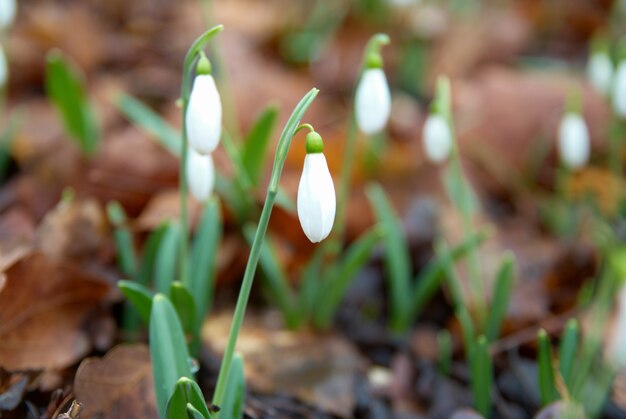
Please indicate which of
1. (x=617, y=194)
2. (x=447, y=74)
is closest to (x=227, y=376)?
(x=617, y=194)

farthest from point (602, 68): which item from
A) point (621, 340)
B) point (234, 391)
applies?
point (234, 391)

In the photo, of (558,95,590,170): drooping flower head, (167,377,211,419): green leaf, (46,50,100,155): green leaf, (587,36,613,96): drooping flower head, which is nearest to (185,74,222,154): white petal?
(167,377,211,419): green leaf

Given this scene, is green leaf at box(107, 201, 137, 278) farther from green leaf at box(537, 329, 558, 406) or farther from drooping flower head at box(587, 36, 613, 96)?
drooping flower head at box(587, 36, 613, 96)

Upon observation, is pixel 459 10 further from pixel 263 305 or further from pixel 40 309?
pixel 40 309

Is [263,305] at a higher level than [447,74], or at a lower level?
lower

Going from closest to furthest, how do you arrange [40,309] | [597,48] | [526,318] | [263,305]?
[40,309], [526,318], [263,305], [597,48]

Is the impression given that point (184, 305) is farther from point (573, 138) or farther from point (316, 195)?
point (573, 138)
